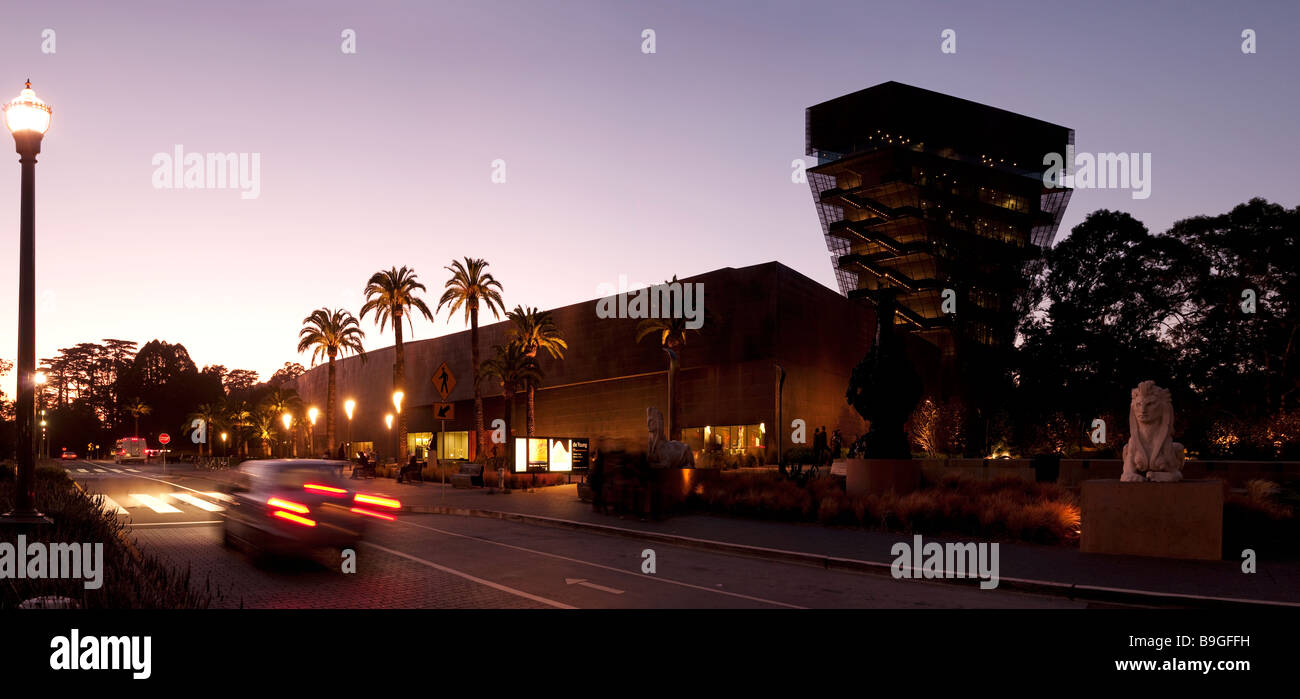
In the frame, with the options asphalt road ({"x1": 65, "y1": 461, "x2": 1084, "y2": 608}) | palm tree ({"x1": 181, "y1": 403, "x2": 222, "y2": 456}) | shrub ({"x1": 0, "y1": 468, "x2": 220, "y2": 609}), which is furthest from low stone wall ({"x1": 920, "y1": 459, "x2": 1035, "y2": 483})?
palm tree ({"x1": 181, "y1": 403, "x2": 222, "y2": 456})

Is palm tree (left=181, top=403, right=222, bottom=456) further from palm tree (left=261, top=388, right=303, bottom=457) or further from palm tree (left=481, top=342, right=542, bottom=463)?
palm tree (left=481, top=342, right=542, bottom=463)

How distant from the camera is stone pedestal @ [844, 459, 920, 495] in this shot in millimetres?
19594

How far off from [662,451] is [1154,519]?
12301 mm

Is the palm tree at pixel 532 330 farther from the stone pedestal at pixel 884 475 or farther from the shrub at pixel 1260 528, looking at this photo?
the shrub at pixel 1260 528

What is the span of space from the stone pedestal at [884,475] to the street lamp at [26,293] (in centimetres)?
1604

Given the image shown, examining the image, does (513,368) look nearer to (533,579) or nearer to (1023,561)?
(533,579)

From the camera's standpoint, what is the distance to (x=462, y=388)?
65.9 meters

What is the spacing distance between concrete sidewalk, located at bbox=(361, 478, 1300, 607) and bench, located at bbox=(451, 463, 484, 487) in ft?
36.6

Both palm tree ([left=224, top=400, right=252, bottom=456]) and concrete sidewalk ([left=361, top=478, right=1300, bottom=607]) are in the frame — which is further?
palm tree ([left=224, top=400, right=252, bottom=456])
